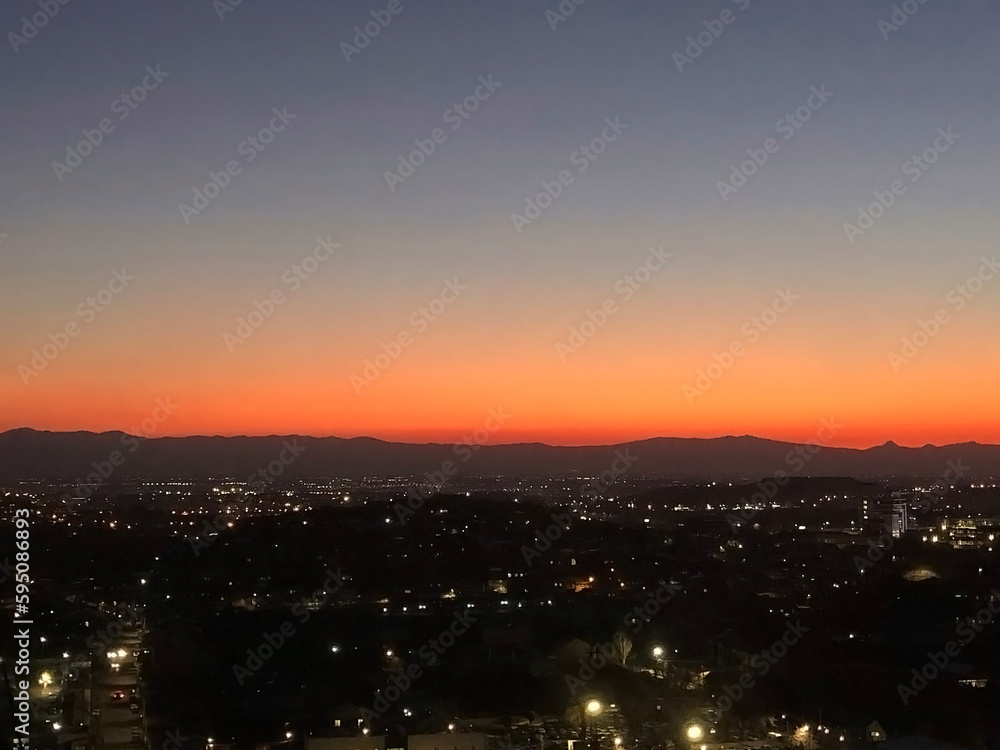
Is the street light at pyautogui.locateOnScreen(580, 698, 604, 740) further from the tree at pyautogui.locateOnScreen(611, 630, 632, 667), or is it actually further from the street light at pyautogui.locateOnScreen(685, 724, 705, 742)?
the tree at pyautogui.locateOnScreen(611, 630, 632, 667)

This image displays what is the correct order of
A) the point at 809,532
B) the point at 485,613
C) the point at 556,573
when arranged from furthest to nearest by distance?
the point at 809,532
the point at 556,573
the point at 485,613

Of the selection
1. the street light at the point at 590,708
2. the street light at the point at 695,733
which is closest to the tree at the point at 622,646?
the street light at the point at 590,708

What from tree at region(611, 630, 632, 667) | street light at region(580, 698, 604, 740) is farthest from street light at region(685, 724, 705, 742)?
tree at region(611, 630, 632, 667)

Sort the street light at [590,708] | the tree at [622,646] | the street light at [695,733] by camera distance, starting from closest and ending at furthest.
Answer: the street light at [695,733] → the street light at [590,708] → the tree at [622,646]

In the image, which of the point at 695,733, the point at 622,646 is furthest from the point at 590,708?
the point at 622,646

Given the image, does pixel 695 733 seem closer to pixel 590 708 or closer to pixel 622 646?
pixel 590 708

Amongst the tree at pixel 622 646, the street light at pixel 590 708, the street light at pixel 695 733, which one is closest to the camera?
the street light at pixel 695 733

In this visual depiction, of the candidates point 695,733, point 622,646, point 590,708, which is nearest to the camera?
point 695,733

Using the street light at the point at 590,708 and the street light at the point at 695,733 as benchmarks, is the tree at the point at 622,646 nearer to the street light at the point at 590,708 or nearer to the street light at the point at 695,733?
the street light at the point at 590,708

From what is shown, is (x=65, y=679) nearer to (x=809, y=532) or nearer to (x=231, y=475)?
(x=809, y=532)

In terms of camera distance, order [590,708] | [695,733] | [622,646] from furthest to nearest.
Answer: [622,646] → [590,708] → [695,733]

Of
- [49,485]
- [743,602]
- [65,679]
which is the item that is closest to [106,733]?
[65,679]
